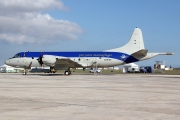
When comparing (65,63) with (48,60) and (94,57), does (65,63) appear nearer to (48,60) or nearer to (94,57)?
(48,60)

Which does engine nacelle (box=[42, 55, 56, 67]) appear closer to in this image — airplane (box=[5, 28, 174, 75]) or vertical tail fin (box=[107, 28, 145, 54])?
airplane (box=[5, 28, 174, 75])

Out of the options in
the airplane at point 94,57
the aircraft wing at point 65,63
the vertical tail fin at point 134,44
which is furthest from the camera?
the vertical tail fin at point 134,44

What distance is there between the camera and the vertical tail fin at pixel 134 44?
183ft

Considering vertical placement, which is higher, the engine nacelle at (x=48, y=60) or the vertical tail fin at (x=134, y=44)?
the vertical tail fin at (x=134, y=44)

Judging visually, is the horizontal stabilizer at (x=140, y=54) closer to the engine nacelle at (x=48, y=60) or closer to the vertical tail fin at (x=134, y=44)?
the vertical tail fin at (x=134, y=44)

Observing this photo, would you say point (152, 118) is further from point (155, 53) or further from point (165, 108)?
point (155, 53)

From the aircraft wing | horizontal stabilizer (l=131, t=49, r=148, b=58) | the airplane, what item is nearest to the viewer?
horizontal stabilizer (l=131, t=49, r=148, b=58)

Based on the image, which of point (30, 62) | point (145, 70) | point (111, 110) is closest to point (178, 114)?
point (111, 110)

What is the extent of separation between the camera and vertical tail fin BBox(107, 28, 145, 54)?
2192 inches

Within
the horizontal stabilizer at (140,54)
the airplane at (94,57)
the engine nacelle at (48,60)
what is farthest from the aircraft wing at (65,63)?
the horizontal stabilizer at (140,54)

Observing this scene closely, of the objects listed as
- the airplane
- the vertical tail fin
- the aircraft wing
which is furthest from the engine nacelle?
the vertical tail fin

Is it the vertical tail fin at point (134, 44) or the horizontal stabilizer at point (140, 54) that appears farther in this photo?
the vertical tail fin at point (134, 44)

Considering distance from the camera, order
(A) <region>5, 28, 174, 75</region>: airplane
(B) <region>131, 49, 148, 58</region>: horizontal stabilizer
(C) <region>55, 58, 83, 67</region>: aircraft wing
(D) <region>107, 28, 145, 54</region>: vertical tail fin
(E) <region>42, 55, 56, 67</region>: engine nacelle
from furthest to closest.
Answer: (D) <region>107, 28, 145, 54</region>: vertical tail fin → (A) <region>5, 28, 174, 75</region>: airplane → (E) <region>42, 55, 56, 67</region>: engine nacelle → (C) <region>55, 58, 83, 67</region>: aircraft wing → (B) <region>131, 49, 148, 58</region>: horizontal stabilizer

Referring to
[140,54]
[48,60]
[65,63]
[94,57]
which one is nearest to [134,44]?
[140,54]
